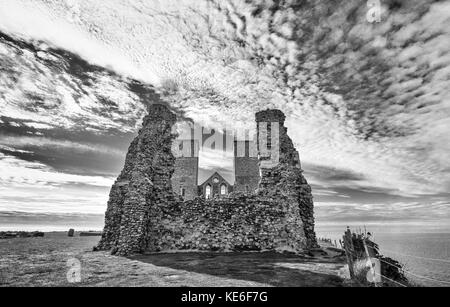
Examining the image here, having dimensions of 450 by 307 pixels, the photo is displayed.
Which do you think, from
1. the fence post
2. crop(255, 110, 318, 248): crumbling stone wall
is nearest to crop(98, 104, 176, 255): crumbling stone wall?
crop(255, 110, 318, 248): crumbling stone wall

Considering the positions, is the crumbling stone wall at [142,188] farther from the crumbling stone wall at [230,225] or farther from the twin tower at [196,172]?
the twin tower at [196,172]

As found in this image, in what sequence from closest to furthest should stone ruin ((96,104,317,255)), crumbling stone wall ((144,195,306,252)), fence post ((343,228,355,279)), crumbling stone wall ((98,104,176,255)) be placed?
fence post ((343,228,355,279))
crumbling stone wall ((98,104,176,255))
stone ruin ((96,104,317,255))
crumbling stone wall ((144,195,306,252))

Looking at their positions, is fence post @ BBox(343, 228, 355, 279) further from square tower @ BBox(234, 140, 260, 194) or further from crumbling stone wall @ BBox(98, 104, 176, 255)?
square tower @ BBox(234, 140, 260, 194)

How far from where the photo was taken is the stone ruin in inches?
407

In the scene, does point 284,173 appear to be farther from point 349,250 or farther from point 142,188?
point 142,188

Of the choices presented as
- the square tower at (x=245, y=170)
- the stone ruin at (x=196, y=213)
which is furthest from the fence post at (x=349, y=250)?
the square tower at (x=245, y=170)

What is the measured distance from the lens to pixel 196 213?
11.1 meters

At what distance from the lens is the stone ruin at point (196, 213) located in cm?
1034

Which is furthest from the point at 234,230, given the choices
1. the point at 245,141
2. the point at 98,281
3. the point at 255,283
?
the point at 245,141

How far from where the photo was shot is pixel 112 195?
1244cm
